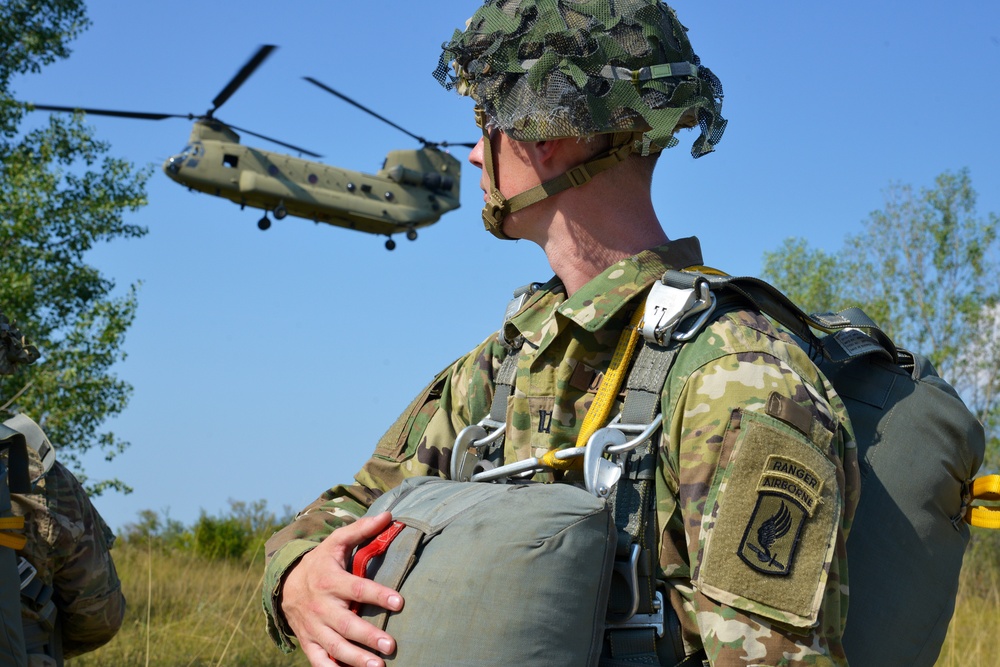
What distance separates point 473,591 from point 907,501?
96cm

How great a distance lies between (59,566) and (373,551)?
2.99 m

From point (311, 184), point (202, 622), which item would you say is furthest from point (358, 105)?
point (202, 622)

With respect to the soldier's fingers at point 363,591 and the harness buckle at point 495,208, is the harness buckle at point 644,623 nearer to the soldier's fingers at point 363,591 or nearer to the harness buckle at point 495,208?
the soldier's fingers at point 363,591

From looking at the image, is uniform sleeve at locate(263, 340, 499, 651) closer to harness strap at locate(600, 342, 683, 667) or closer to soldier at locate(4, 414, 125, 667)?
harness strap at locate(600, 342, 683, 667)

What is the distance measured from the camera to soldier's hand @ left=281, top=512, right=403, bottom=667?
6.75 feet

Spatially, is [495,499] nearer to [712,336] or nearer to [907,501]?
[712,336]

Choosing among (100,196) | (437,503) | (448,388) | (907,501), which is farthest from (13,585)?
(100,196)

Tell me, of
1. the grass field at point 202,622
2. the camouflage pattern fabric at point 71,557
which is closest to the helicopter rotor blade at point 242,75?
the grass field at point 202,622

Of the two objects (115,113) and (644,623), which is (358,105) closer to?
(115,113)

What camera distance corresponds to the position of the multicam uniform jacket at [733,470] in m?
2.02

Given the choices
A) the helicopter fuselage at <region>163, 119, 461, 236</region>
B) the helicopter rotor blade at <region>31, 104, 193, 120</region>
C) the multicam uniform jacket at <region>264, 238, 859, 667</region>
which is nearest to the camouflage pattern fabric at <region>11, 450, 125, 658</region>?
the multicam uniform jacket at <region>264, 238, 859, 667</region>

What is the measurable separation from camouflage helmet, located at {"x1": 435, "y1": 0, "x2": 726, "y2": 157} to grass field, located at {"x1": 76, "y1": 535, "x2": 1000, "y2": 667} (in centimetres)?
324

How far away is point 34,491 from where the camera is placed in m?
4.47

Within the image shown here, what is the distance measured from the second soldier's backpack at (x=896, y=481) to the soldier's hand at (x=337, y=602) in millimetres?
821
